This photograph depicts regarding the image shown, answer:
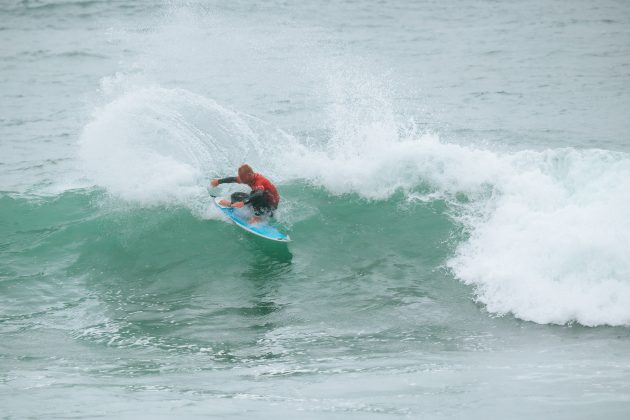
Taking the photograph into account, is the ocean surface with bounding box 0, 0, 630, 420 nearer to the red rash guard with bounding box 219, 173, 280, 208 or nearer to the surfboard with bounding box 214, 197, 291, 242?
the surfboard with bounding box 214, 197, 291, 242

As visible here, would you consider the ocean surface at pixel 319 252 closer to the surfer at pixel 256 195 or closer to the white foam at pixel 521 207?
the white foam at pixel 521 207

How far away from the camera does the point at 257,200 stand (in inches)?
505

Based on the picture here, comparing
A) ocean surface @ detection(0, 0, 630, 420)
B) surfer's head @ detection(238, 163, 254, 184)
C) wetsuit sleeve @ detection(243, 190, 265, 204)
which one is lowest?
ocean surface @ detection(0, 0, 630, 420)

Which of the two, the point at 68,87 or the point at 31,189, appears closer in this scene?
the point at 31,189

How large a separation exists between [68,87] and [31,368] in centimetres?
1708

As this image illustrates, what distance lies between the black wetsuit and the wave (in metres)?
1.53

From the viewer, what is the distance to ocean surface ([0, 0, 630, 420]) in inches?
334

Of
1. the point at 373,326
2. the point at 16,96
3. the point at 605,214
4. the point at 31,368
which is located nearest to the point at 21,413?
the point at 31,368

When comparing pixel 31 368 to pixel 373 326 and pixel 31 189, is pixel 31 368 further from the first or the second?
pixel 31 189

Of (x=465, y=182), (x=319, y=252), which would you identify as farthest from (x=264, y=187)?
(x=465, y=182)

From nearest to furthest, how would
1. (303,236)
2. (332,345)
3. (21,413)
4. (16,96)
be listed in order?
(21,413) → (332,345) → (303,236) → (16,96)

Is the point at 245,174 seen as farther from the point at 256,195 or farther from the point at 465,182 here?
the point at 465,182

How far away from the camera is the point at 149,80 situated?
81.7 ft

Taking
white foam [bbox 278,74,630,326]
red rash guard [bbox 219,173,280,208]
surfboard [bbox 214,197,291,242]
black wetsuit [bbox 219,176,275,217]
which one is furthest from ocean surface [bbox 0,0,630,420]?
red rash guard [bbox 219,173,280,208]
